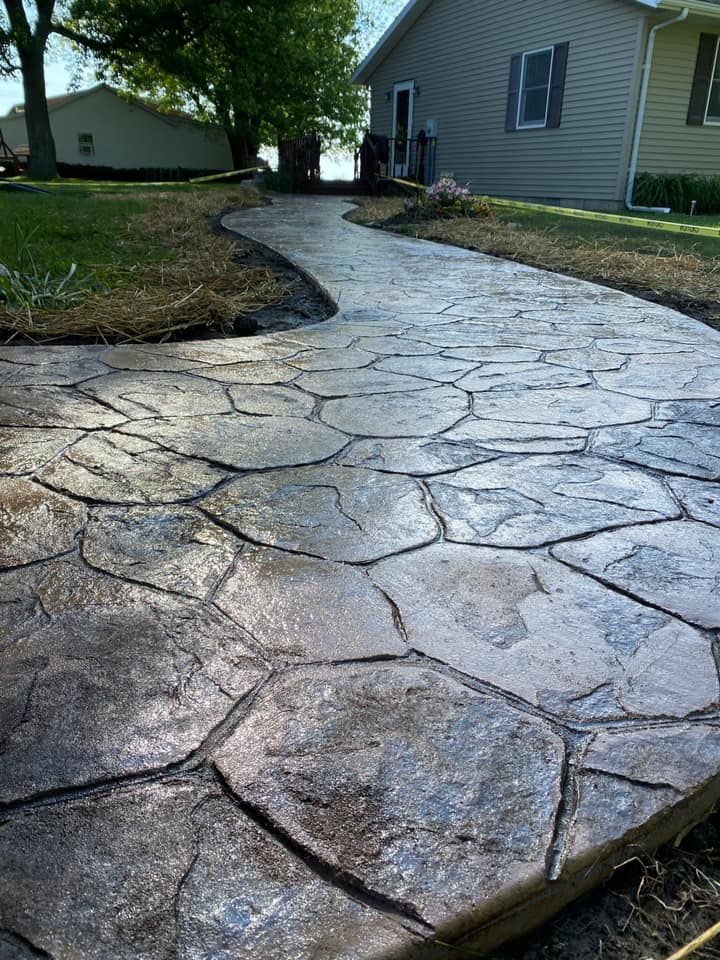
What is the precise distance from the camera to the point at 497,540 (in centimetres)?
186

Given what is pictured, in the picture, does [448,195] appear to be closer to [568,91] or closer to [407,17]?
[568,91]

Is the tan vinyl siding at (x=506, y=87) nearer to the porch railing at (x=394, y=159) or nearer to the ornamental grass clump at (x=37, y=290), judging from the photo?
the porch railing at (x=394, y=159)

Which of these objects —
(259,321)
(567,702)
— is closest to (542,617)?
(567,702)

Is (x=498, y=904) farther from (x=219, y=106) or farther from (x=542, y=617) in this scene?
(x=219, y=106)

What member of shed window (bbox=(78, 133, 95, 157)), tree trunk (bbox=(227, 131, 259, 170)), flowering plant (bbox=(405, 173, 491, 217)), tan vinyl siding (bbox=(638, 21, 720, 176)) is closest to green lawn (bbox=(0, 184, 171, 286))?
flowering plant (bbox=(405, 173, 491, 217))

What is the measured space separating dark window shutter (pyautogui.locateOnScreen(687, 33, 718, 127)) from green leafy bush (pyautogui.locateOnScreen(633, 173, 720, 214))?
3.33ft

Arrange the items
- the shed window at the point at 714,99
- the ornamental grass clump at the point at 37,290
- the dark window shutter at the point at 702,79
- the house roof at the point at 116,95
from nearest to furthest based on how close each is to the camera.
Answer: the ornamental grass clump at the point at 37,290 < the dark window shutter at the point at 702,79 < the shed window at the point at 714,99 < the house roof at the point at 116,95

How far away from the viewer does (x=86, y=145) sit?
114ft

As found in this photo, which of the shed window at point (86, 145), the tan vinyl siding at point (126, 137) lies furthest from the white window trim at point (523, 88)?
the shed window at point (86, 145)

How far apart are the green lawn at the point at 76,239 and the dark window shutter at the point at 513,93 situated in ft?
26.8

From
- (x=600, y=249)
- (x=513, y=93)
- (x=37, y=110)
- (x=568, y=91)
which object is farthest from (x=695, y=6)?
(x=37, y=110)

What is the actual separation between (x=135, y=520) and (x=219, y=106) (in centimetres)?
2680

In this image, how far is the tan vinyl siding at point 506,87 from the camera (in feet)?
38.4

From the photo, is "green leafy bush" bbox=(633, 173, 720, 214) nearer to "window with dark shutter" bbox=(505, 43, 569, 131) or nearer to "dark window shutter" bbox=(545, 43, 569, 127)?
"dark window shutter" bbox=(545, 43, 569, 127)
